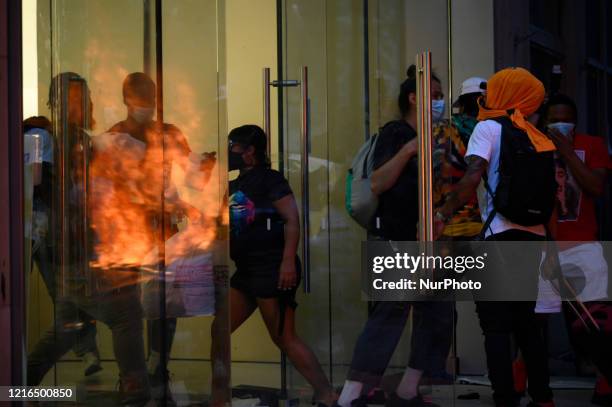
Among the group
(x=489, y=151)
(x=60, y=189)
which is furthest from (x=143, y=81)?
(x=489, y=151)

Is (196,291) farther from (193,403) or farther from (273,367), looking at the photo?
(273,367)

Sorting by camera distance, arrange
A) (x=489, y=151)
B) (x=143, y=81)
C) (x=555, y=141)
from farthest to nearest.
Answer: (x=555, y=141) → (x=489, y=151) → (x=143, y=81)

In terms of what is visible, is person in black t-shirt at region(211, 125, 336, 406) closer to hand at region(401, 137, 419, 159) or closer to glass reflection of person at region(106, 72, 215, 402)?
hand at region(401, 137, 419, 159)

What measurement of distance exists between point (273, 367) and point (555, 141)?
81.5 inches

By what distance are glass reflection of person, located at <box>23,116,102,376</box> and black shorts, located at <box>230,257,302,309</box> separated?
3.97ft

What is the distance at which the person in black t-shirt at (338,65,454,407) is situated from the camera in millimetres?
5684

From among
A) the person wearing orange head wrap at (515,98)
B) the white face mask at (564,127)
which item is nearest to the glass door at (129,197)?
the person wearing orange head wrap at (515,98)

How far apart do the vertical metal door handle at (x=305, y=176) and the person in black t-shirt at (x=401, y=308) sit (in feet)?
1.42

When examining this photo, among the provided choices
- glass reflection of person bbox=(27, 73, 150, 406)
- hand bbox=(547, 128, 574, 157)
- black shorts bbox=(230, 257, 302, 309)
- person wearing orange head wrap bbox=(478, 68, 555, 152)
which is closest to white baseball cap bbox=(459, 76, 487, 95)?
hand bbox=(547, 128, 574, 157)

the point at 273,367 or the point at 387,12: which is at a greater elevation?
the point at 387,12

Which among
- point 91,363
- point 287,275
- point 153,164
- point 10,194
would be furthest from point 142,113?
point 287,275

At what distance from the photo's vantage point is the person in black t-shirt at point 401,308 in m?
5.68

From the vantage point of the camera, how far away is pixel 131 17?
17.0 feet

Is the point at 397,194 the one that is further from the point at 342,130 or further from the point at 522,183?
the point at 522,183
